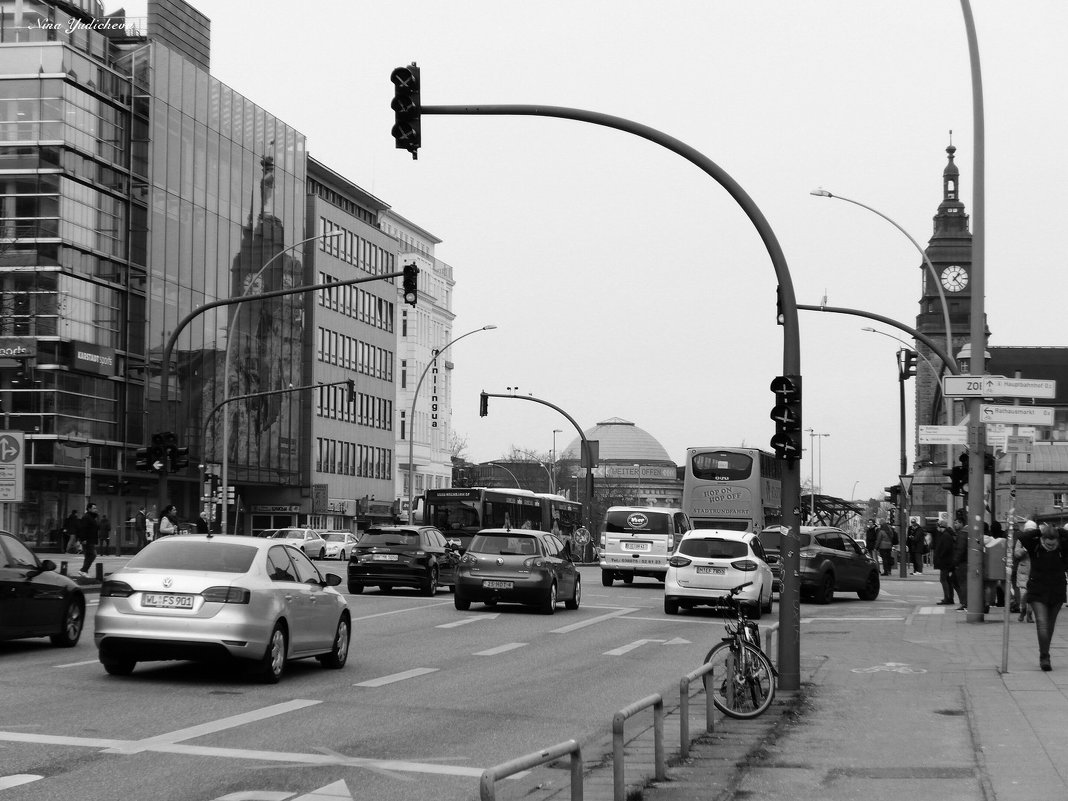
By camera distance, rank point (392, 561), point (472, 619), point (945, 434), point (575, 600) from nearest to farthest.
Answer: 1. point (472, 619)
2. point (945, 434)
3. point (575, 600)
4. point (392, 561)

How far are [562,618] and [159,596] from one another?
13306 millimetres

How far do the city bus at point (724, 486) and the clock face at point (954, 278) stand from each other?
86315mm

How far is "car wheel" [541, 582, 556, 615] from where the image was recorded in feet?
89.9

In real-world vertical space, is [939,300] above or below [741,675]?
above

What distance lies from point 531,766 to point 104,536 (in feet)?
182

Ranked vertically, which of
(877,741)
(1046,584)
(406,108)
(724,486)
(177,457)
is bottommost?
(877,741)

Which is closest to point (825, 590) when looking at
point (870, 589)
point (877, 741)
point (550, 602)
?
point (870, 589)

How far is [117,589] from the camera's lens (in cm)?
1434

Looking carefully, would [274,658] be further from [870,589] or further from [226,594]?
[870,589]

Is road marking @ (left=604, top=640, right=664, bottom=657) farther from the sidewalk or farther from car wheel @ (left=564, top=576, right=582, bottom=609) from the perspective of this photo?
car wheel @ (left=564, top=576, right=582, bottom=609)

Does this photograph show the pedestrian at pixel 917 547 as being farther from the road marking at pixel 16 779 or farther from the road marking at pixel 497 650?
the road marking at pixel 16 779

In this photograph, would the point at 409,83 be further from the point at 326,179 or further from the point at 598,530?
the point at 598,530

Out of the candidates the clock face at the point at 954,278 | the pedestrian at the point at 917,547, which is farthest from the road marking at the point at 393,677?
the clock face at the point at 954,278

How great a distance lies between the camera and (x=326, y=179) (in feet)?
309
